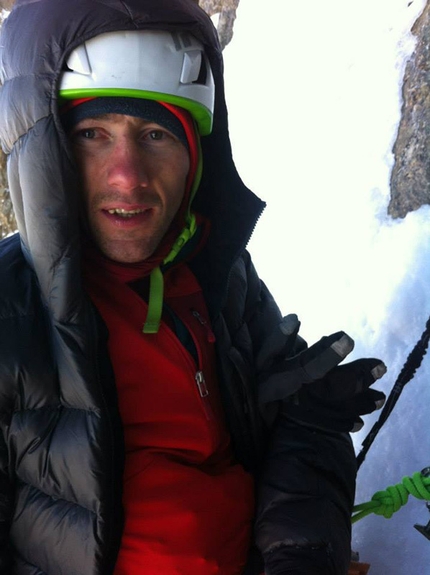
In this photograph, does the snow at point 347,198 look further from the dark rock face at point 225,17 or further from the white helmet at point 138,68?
the white helmet at point 138,68

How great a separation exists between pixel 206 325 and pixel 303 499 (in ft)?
2.37

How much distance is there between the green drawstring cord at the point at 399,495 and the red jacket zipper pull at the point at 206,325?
0.87m

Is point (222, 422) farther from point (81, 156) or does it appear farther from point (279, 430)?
point (81, 156)

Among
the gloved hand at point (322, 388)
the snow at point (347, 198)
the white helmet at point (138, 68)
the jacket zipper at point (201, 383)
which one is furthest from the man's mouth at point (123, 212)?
the snow at point (347, 198)

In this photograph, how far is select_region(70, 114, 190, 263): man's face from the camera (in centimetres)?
192

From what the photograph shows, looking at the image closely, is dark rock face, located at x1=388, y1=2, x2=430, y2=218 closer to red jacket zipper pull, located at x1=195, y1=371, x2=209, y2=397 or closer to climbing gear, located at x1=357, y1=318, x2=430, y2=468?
climbing gear, located at x1=357, y1=318, x2=430, y2=468

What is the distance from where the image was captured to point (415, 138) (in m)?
3.90

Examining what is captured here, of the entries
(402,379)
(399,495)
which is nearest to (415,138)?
(402,379)

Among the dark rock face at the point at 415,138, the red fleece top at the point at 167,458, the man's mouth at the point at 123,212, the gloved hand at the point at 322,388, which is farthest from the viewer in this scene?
the dark rock face at the point at 415,138

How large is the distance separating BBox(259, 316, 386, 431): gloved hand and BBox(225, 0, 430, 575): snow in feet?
1.96

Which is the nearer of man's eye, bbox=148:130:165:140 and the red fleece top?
the red fleece top

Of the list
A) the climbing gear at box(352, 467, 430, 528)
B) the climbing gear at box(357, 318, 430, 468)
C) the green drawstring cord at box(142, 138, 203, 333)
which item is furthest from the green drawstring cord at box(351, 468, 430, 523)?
the green drawstring cord at box(142, 138, 203, 333)

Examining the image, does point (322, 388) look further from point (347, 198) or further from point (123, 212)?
point (347, 198)

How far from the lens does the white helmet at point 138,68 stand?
179 centimetres
